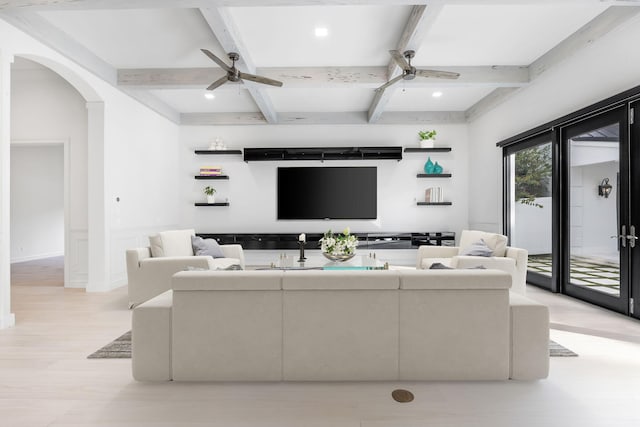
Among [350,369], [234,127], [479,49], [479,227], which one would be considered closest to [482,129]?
[479,227]

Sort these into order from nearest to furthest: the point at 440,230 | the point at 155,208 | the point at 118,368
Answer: the point at 118,368 → the point at 155,208 → the point at 440,230

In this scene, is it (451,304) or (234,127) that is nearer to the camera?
(451,304)

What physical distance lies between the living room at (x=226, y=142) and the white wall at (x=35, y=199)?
11 centimetres

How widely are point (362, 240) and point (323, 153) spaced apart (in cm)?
174

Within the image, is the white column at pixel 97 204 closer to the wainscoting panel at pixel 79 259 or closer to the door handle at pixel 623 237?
the wainscoting panel at pixel 79 259

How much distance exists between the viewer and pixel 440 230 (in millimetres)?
7223

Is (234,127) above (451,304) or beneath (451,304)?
above

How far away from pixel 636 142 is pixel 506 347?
2702 mm

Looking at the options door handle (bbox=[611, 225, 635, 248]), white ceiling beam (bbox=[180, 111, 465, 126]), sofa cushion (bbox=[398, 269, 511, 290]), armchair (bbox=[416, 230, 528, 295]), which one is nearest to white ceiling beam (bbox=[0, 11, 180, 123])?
white ceiling beam (bbox=[180, 111, 465, 126])

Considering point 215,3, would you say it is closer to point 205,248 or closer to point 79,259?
point 205,248

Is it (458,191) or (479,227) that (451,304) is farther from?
(458,191)

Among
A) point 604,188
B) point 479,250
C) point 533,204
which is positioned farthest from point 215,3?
point 533,204

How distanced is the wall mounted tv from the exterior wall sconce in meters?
3.66

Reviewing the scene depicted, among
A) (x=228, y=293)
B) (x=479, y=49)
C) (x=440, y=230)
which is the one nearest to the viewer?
(x=228, y=293)
